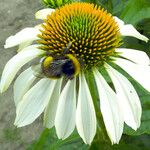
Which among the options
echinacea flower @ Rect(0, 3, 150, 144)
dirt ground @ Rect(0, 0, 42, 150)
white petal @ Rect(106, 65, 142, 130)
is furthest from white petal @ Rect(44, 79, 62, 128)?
dirt ground @ Rect(0, 0, 42, 150)

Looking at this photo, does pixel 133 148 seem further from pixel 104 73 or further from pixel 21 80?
pixel 21 80

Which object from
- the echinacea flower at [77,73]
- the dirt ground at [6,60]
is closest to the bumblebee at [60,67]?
the echinacea flower at [77,73]

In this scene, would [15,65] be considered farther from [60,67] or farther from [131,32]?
[131,32]

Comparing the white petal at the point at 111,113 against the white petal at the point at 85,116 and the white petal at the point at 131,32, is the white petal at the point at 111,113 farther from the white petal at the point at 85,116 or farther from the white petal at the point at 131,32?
the white petal at the point at 131,32

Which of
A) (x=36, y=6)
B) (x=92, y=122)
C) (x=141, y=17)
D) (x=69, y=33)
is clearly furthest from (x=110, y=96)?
(x=36, y=6)

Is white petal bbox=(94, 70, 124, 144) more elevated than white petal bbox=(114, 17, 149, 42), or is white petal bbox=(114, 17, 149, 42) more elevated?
white petal bbox=(114, 17, 149, 42)

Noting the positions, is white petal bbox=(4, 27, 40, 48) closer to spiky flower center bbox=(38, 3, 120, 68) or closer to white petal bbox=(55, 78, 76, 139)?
spiky flower center bbox=(38, 3, 120, 68)
